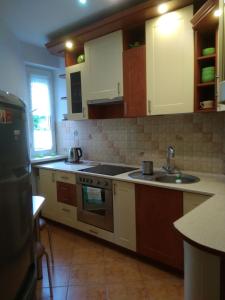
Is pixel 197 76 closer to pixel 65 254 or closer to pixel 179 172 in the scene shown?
pixel 179 172

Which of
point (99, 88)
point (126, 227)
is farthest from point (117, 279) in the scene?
point (99, 88)

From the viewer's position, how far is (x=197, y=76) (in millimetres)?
2059

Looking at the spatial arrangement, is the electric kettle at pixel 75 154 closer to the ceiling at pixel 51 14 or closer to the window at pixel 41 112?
the window at pixel 41 112

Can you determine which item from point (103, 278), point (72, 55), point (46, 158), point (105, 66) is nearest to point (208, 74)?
Result: point (105, 66)

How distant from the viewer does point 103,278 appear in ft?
7.09

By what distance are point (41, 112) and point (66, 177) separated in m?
1.30

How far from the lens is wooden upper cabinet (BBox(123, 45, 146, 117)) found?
240cm

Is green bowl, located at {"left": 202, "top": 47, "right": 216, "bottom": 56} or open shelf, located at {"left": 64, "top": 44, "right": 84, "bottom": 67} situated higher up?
open shelf, located at {"left": 64, "top": 44, "right": 84, "bottom": 67}

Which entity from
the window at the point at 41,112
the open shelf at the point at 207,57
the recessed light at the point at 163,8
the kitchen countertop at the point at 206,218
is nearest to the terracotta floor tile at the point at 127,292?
the kitchen countertop at the point at 206,218

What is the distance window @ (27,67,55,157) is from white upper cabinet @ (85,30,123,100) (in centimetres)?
114

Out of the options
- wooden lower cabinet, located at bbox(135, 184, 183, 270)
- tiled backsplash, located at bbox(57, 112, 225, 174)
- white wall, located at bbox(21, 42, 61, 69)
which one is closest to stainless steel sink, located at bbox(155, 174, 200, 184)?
tiled backsplash, located at bbox(57, 112, 225, 174)

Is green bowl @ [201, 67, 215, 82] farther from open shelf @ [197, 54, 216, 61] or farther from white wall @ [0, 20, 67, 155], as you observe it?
white wall @ [0, 20, 67, 155]

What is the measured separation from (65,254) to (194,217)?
1.75m

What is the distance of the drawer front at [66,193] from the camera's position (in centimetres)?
294
